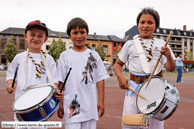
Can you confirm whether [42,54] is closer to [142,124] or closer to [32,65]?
[32,65]

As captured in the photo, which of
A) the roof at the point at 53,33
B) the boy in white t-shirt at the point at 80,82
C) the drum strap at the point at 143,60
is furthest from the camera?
the roof at the point at 53,33

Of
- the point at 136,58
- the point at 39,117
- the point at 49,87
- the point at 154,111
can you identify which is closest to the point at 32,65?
the point at 49,87

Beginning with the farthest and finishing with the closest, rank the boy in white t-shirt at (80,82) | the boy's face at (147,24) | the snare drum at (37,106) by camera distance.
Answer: the boy's face at (147,24) < the boy in white t-shirt at (80,82) < the snare drum at (37,106)

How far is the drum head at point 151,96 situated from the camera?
2.15 m

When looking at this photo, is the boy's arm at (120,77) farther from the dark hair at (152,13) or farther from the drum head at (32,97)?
the drum head at (32,97)

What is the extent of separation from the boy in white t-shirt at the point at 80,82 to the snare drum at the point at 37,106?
39cm

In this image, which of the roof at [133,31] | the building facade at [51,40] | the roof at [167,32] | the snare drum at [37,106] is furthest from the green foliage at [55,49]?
the snare drum at [37,106]

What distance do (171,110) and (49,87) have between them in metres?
1.25

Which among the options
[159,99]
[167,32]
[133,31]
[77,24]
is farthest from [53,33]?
[159,99]

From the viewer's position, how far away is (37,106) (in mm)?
1829

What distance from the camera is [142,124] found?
204 centimetres

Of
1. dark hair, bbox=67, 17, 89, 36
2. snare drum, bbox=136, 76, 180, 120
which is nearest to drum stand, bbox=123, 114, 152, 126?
snare drum, bbox=136, 76, 180, 120

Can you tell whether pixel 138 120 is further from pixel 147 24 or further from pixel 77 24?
pixel 77 24

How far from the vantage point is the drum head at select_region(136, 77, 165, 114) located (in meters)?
2.15
